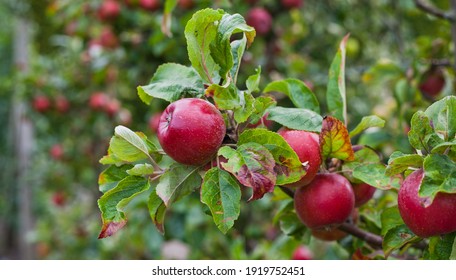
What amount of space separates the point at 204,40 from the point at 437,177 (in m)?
0.30

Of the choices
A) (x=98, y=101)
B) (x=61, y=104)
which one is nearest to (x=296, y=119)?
(x=98, y=101)

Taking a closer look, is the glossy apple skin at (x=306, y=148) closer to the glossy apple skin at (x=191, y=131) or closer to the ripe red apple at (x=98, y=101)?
the glossy apple skin at (x=191, y=131)

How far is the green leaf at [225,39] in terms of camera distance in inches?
25.3

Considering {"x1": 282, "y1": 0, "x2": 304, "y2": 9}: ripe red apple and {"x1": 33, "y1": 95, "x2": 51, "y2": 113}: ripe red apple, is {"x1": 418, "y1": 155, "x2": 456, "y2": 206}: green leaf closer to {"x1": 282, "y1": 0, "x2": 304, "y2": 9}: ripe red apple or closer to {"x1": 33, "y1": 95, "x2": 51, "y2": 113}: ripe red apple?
{"x1": 282, "y1": 0, "x2": 304, "y2": 9}: ripe red apple

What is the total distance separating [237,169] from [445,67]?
3.15 ft

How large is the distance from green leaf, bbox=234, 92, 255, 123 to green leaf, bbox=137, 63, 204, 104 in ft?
0.20

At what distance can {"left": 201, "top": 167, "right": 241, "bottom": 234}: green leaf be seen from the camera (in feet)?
2.06

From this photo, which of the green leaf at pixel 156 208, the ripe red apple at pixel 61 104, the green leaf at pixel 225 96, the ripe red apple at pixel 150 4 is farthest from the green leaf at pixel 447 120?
the ripe red apple at pixel 61 104

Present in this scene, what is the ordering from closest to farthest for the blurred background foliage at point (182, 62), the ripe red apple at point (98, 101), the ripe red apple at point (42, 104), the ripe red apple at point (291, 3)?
the blurred background foliage at point (182, 62) < the ripe red apple at point (291, 3) < the ripe red apple at point (98, 101) < the ripe red apple at point (42, 104)

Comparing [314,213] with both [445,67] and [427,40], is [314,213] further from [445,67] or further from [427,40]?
[427,40]

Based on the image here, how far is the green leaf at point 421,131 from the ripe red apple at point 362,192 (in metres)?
0.16

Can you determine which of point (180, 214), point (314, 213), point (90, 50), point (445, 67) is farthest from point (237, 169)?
point (90, 50)

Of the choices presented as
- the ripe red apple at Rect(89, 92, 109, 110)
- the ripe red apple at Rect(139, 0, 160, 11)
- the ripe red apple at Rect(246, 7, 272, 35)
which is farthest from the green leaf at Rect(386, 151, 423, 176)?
the ripe red apple at Rect(89, 92, 109, 110)

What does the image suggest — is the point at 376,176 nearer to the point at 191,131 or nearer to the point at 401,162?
the point at 401,162
